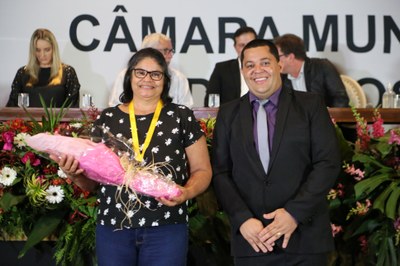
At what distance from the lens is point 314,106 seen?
2654mm

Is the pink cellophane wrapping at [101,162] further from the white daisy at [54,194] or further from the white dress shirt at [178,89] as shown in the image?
the white dress shirt at [178,89]

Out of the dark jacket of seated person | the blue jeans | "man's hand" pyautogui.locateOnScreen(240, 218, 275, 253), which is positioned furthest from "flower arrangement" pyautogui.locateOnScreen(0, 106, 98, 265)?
the dark jacket of seated person

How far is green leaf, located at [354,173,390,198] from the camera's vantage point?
3317 millimetres

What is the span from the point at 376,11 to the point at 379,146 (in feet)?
13.9

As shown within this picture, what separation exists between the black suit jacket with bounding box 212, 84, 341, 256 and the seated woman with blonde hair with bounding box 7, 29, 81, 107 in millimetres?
3462

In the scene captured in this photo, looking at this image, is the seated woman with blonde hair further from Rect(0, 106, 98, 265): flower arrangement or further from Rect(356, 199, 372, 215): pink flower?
Rect(356, 199, 372, 215): pink flower

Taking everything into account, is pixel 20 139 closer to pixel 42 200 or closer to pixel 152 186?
pixel 42 200

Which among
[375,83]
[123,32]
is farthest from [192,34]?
[375,83]

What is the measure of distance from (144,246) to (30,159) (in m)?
1.27

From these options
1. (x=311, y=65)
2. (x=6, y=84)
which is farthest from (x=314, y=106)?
(x=6, y=84)

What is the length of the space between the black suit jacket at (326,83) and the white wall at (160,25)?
132cm

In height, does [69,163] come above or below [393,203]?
above

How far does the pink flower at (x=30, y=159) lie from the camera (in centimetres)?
355

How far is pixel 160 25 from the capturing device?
23.6ft
